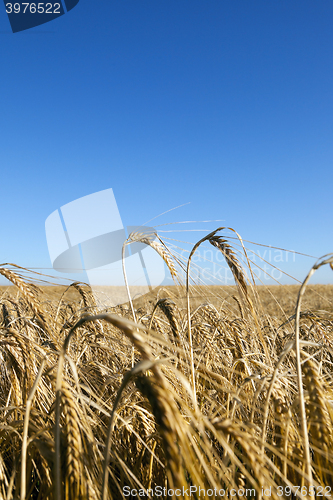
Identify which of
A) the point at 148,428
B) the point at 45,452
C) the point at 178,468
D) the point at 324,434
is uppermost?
the point at 178,468

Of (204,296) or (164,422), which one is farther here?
(204,296)

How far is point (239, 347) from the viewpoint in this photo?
223 cm

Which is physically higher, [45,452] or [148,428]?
[45,452]

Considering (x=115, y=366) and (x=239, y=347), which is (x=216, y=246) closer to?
(x=239, y=347)

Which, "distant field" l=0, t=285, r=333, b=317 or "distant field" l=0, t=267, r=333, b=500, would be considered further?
"distant field" l=0, t=285, r=333, b=317

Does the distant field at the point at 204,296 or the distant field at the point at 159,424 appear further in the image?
the distant field at the point at 204,296

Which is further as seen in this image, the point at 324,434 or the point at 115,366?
the point at 115,366

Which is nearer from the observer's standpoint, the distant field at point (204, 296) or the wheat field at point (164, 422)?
the wheat field at point (164, 422)

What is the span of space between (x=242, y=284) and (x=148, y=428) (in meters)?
0.92

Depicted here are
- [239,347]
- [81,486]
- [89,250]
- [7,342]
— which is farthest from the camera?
[89,250]

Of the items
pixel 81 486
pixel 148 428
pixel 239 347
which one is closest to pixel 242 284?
pixel 239 347

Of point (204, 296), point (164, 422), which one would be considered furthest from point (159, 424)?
point (204, 296)

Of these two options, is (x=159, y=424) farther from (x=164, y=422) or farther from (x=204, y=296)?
(x=204, y=296)

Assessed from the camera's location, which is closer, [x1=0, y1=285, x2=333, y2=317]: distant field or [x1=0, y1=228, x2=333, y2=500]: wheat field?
[x1=0, y1=228, x2=333, y2=500]: wheat field
